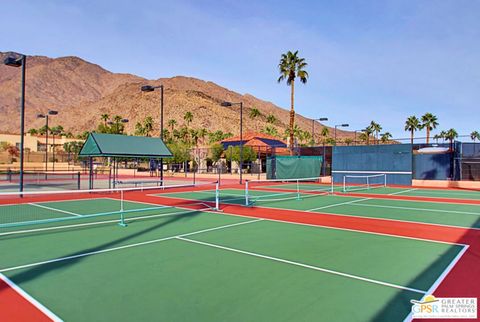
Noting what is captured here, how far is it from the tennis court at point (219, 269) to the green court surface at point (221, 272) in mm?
17

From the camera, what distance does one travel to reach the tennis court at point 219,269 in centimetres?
469

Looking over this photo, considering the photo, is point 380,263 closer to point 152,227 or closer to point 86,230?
point 152,227

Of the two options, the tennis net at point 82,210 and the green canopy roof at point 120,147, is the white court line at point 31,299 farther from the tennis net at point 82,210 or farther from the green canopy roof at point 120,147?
the green canopy roof at point 120,147

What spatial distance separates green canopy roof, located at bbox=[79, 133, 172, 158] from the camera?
20609 mm

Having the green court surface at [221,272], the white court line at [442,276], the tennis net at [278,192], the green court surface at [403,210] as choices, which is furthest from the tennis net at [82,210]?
the white court line at [442,276]

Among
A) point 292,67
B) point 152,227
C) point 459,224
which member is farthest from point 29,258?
point 292,67

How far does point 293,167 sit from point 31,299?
28.2 meters

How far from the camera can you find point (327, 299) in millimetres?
5023

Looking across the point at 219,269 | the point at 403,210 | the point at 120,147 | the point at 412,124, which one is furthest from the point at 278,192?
the point at 412,124

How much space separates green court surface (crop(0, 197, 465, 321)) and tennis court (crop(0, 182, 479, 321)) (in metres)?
0.02

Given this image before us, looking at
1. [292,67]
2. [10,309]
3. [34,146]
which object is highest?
[292,67]

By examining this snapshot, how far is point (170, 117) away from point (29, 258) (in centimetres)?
14760

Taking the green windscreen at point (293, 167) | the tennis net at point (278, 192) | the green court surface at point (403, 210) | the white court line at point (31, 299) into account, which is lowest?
the white court line at point (31, 299)

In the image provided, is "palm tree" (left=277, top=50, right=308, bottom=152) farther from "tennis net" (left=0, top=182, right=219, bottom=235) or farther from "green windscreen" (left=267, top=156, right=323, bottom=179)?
"tennis net" (left=0, top=182, right=219, bottom=235)
